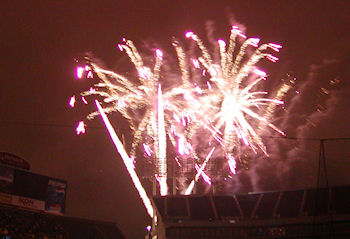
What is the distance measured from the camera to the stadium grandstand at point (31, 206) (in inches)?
1446

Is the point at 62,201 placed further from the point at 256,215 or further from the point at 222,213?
the point at 256,215

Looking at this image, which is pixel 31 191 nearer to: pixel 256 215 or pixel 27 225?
pixel 27 225

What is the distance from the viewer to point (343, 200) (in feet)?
146

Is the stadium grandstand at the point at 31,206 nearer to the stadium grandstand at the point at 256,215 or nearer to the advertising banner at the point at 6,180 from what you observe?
the advertising banner at the point at 6,180

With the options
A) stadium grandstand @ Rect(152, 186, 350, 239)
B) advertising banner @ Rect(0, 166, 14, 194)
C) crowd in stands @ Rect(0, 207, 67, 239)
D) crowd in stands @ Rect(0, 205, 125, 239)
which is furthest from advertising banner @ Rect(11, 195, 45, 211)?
stadium grandstand @ Rect(152, 186, 350, 239)

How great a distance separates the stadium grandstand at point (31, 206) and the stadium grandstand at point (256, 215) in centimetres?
881

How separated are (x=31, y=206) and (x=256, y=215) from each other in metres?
23.2

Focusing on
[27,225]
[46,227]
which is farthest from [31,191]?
[46,227]

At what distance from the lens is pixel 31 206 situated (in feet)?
130

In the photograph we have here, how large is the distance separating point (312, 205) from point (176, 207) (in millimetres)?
14553

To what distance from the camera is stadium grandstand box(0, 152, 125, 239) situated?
36719 mm

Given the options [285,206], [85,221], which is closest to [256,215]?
[285,206]

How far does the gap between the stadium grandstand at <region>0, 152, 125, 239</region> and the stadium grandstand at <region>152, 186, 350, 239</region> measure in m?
8.81

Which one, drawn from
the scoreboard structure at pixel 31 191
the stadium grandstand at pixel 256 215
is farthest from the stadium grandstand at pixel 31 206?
the stadium grandstand at pixel 256 215
